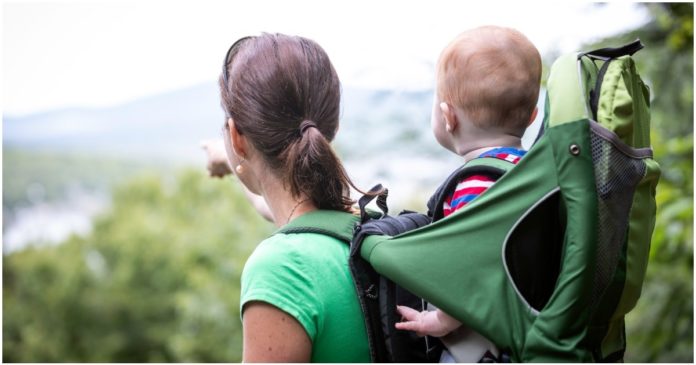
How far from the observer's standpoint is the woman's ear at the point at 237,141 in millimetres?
1964

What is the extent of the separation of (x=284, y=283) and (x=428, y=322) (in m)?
0.32

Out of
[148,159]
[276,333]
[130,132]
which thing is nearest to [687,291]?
[276,333]

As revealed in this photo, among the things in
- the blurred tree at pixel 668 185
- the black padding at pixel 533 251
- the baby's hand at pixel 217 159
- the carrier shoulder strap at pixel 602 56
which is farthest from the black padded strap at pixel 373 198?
the blurred tree at pixel 668 185

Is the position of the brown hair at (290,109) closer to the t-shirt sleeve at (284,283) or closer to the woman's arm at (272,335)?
the t-shirt sleeve at (284,283)

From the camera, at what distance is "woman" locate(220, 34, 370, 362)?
1760mm

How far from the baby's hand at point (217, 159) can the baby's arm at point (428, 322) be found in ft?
3.11

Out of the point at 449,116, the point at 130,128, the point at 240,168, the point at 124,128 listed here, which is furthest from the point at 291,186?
the point at 124,128

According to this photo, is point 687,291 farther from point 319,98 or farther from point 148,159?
point 148,159

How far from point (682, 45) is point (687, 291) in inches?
59.5

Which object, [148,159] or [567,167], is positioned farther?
[148,159]

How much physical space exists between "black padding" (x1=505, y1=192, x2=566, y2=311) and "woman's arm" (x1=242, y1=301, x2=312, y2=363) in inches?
18.7

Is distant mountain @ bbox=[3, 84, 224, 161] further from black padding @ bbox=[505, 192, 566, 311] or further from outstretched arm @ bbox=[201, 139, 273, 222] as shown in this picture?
black padding @ bbox=[505, 192, 566, 311]

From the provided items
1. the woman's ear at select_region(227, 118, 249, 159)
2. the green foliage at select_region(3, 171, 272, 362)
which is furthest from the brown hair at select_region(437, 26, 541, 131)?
the green foliage at select_region(3, 171, 272, 362)

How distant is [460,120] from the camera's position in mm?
1979
